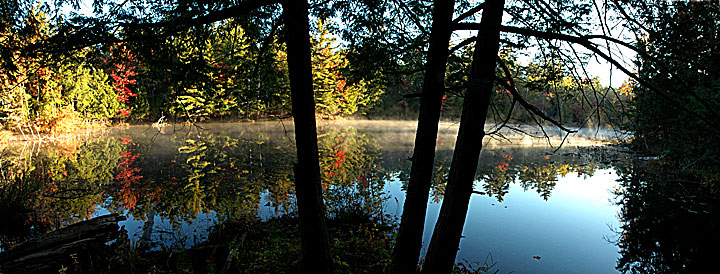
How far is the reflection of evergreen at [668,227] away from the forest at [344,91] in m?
0.04

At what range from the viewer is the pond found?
5574 millimetres

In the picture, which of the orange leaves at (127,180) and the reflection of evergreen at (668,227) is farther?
the orange leaves at (127,180)

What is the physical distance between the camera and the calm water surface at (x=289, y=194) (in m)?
5.60

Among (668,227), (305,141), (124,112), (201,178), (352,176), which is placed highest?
(305,141)

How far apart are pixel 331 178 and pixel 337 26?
18.7 ft

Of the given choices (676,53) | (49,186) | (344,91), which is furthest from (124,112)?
(676,53)

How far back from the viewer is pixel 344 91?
640cm

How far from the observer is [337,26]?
405 cm

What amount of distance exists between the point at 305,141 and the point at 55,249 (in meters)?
3.34

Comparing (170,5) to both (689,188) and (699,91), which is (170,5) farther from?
(689,188)

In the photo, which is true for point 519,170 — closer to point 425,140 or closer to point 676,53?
point 676,53

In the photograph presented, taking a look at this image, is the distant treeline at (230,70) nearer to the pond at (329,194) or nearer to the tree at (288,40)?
the tree at (288,40)

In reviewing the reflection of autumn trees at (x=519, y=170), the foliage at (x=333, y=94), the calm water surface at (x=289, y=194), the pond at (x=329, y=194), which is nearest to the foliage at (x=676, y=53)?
the pond at (x=329, y=194)

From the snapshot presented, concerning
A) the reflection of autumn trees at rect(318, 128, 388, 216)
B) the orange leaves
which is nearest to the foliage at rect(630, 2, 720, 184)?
the reflection of autumn trees at rect(318, 128, 388, 216)
